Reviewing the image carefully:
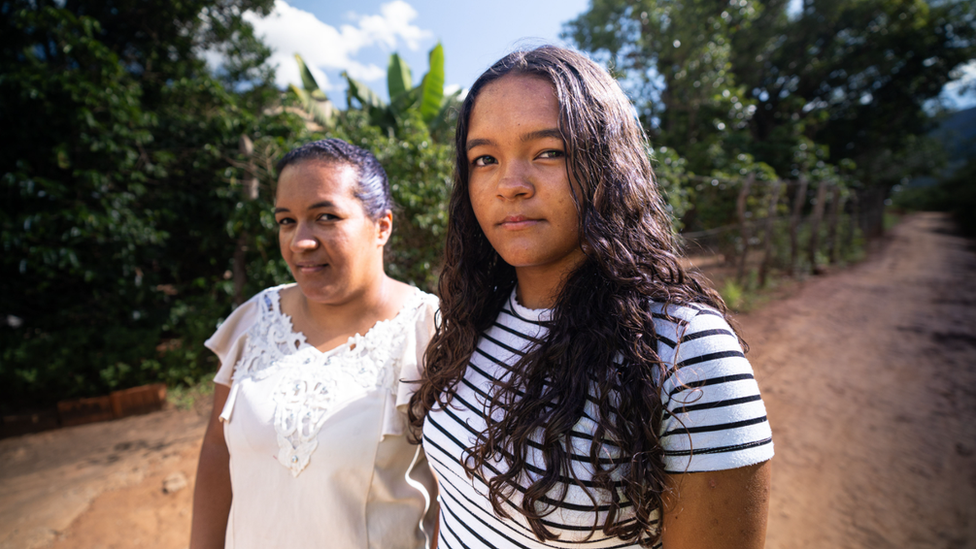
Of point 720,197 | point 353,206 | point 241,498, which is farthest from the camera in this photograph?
point 720,197

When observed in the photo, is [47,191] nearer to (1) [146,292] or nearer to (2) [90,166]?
(2) [90,166]

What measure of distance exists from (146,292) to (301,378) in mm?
4697

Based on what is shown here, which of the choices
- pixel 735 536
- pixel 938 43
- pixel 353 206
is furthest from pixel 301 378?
pixel 938 43

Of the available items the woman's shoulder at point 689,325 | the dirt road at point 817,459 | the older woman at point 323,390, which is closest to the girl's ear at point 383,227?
the older woman at point 323,390

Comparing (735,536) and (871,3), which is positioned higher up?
(871,3)

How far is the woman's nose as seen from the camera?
0.91 meters

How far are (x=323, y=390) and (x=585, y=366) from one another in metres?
0.88

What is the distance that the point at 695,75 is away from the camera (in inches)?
385

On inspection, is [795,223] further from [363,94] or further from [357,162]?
[357,162]

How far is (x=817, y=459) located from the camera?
3.46 m

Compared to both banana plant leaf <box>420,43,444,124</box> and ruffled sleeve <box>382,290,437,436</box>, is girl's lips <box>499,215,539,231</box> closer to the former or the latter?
ruffled sleeve <box>382,290,437,436</box>

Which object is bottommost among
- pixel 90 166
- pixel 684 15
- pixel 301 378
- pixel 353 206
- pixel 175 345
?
pixel 175 345

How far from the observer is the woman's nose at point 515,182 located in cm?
91

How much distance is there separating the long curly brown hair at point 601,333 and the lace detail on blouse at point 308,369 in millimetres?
530
